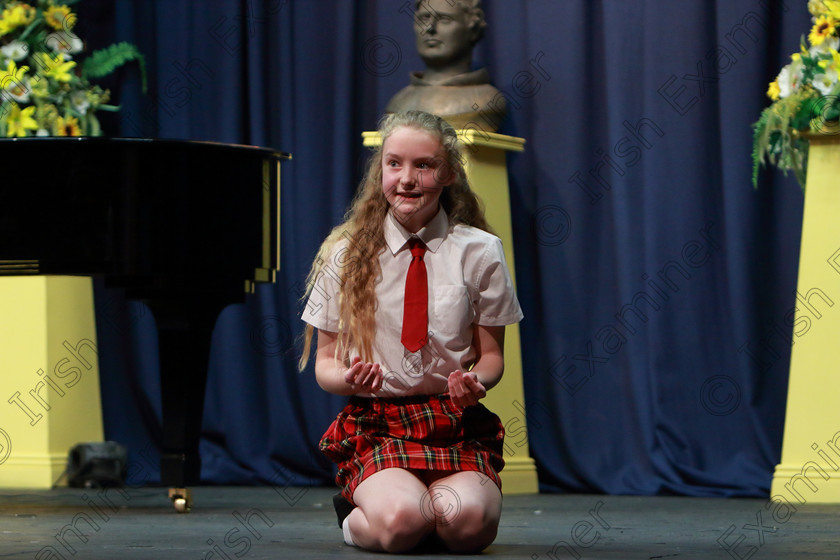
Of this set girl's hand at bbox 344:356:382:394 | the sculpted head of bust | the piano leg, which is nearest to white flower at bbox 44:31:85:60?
the sculpted head of bust

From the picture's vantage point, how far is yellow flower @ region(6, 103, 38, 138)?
4.29 m

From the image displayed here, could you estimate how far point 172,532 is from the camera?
2746 millimetres

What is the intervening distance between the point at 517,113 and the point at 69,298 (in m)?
1.87

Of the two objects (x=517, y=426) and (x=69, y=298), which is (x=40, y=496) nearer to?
(x=69, y=298)

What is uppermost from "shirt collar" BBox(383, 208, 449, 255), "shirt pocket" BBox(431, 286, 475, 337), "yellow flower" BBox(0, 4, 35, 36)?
"yellow flower" BBox(0, 4, 35, 36)

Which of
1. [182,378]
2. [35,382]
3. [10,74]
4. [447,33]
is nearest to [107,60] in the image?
[10,74]

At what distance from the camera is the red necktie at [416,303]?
7.42 ft

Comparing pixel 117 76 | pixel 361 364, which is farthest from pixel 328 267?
pixel 117 76

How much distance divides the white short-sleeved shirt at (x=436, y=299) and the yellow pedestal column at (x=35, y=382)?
2.37 meters

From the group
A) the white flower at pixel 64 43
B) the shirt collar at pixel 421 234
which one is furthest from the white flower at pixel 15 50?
the shirt collar at pixel 421 234

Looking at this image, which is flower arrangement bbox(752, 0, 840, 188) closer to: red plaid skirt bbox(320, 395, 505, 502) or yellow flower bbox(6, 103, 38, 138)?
red plaid skirt bbox(320, 395, 505, 502)

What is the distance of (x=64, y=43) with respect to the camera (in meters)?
4.44

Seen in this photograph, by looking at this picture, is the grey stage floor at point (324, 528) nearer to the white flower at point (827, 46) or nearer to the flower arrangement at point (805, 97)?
the flower arrangement at point (805, 97)

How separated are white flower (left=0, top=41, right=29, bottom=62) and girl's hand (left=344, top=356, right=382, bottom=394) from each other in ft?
9.04
